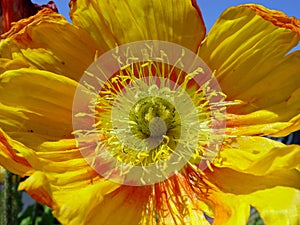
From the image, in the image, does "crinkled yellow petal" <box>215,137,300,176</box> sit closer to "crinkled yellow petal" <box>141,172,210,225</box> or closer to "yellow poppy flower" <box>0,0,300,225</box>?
"yellow poppy flower" <box>0,0,300,225</box>

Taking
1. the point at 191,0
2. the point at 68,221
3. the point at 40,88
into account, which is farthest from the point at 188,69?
the point at 68,221

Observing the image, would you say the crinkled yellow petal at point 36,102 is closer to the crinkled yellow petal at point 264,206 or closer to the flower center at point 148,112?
the flower center at point 148,112

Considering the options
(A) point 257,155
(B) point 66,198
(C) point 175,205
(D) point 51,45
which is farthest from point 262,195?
(D) point 51,45

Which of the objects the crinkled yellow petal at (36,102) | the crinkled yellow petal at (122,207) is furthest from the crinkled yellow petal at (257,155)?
the crinkled yellow petal at (36,102)

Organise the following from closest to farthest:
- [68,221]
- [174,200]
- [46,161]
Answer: [68,221] < [46,161] < [174,200]

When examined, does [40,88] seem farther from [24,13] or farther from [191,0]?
[191,0]

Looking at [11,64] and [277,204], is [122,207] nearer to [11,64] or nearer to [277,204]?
[277,204]

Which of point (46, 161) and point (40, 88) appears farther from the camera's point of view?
point (40, 88)

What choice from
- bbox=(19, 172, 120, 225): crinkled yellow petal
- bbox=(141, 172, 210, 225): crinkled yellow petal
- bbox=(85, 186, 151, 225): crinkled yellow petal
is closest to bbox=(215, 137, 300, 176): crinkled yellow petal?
bbox=(141, 172, 210, 225): crinkled yellow petal
